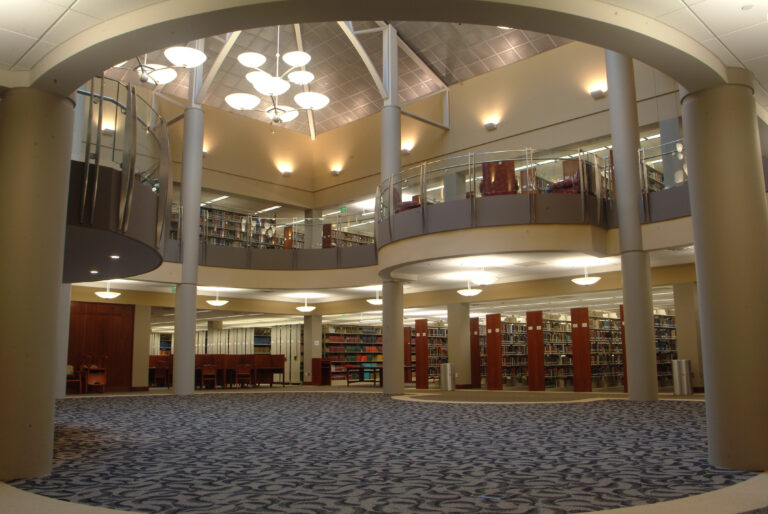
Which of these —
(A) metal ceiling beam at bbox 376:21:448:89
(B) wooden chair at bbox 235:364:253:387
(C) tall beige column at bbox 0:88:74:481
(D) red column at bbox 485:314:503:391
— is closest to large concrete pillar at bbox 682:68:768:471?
(C) tall beige column at bbox 0:88:74:481

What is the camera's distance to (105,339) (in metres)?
19.4

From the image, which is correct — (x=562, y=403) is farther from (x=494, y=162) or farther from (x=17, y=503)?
(x=17, y=503)

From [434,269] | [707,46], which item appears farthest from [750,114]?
[434,269]

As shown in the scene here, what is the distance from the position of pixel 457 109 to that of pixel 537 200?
28.1 feet

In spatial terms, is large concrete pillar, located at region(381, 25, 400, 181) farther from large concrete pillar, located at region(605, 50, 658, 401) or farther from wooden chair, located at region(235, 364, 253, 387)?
wooden chair, located at region(235, 364, 253, 387)

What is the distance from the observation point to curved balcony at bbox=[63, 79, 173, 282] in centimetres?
664

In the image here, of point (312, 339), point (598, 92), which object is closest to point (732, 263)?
point (598, 92)

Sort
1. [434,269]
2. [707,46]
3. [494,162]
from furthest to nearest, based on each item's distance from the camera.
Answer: [434,269] < [494,162] < [707,46]

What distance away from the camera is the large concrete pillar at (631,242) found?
12.5 meters

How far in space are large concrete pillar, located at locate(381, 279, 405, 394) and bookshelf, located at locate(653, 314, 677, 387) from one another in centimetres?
762

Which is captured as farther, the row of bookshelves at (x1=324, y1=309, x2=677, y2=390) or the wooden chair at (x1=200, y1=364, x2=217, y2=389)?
the wooden chair at (x1=200, y1=364, x2=217, y2=389)

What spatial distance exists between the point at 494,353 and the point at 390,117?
7425 mm

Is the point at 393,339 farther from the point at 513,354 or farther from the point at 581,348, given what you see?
the point at 513,354

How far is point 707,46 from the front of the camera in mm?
4855
